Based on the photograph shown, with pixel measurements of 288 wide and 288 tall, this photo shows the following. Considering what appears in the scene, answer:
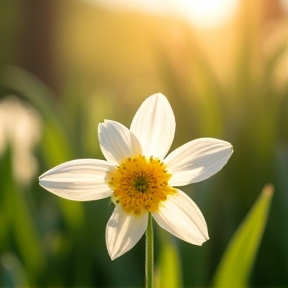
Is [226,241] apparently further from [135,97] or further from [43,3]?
[43,3]

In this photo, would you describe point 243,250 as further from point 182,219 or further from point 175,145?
point 175,145

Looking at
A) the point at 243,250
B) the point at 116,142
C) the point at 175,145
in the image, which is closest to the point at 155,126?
the point at 116,142

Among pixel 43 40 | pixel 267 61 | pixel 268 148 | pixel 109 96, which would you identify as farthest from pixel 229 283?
pixel 43 40

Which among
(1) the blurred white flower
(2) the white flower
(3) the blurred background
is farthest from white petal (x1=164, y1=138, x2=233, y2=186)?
(1) the blurred white flower

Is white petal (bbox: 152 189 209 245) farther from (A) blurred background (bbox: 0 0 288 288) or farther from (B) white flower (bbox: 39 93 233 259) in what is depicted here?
(A) blurred background (bbox: 0 0 288 288)

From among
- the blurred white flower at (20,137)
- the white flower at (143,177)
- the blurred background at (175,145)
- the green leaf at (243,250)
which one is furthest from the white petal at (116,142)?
the blurred white flower at (20,137)

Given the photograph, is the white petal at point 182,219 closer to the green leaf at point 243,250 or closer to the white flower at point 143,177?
the white flower at point 143,177

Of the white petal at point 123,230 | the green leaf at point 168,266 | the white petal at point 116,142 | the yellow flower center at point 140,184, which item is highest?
the white petal at point 116,142
